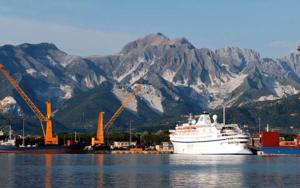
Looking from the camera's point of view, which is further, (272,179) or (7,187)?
(272,179)

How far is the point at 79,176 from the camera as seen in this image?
12681 centimetres

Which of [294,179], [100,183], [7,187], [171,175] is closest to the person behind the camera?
[7,187]

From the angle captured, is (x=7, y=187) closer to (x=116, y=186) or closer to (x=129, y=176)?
(x=116, y=186)

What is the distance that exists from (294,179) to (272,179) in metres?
3.80

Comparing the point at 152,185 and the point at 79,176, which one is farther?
the point at 79,176

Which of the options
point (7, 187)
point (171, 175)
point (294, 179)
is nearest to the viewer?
point (7, 187)

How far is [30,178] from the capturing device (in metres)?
121

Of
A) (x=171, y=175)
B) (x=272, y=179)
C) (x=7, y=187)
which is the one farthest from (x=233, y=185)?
(x=7, y=187)

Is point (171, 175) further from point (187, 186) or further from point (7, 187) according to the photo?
point (7, 187)

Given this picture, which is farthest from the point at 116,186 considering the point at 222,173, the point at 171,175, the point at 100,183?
the point at 222,173

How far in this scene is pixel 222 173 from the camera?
13675cm

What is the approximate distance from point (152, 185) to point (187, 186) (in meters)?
5.54

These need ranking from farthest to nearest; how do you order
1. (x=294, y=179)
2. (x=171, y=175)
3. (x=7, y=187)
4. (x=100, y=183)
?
(x=171, y=175) < (x=294, y=179) < (x=100, y=183) < (x=7, y=187)

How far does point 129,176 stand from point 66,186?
80.9 ft
